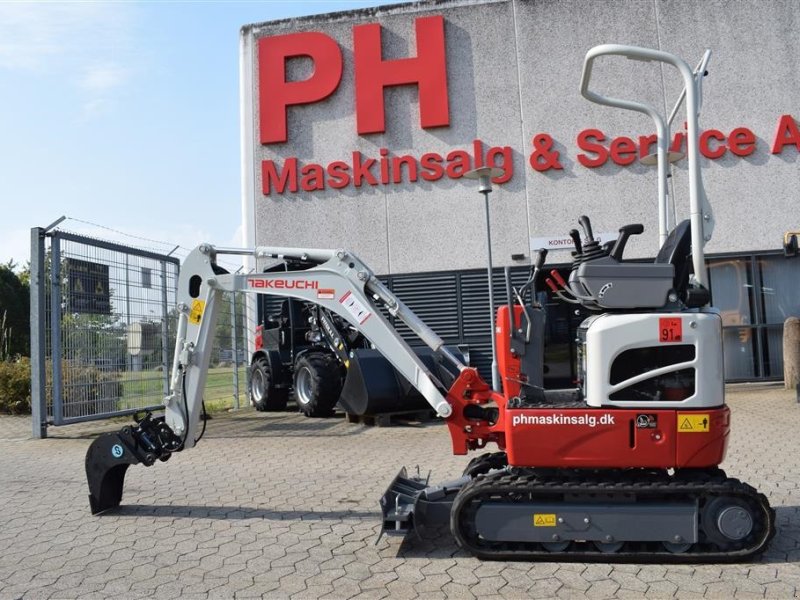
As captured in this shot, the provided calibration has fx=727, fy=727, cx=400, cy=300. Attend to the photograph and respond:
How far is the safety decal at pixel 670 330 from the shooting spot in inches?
179

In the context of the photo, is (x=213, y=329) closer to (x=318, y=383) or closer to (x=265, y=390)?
(x=318, y=383)

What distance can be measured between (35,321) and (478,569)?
8328mm

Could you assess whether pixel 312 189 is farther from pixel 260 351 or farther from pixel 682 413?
pixel 682 413

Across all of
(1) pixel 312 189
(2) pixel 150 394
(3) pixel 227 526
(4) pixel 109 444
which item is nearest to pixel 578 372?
(3) pixel 227 526

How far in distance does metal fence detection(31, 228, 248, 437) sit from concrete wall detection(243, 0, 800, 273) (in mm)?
4149

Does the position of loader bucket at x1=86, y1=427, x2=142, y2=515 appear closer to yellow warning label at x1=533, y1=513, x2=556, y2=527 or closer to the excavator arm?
the excavator arm

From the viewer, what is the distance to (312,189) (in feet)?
51.8

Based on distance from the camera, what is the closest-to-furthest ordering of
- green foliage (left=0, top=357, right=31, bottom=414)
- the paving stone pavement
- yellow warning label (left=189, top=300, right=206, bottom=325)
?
the paving stone pavement, yellow warning label (left=189, top=300, right=206, bottom=325), green foliage (left=0, top=357, right=31, bottom=414)

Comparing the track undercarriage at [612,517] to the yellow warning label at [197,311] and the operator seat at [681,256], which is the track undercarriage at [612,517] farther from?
the yellow warning label at [197,311]

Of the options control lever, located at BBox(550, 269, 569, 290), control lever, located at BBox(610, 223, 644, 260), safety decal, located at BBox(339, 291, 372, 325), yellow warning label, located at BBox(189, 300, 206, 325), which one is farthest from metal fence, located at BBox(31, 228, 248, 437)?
control lever, located at BBox(610, 223, 644, 260)

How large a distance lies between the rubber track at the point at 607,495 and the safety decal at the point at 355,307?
4.82 ft

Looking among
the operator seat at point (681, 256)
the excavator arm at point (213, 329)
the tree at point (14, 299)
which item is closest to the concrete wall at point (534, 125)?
the excavator arm at point (213, 329)

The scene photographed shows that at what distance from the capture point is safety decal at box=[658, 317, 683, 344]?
179 inches

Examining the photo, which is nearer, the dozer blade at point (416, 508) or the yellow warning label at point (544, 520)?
the yellow warning label at point (544, 520)
